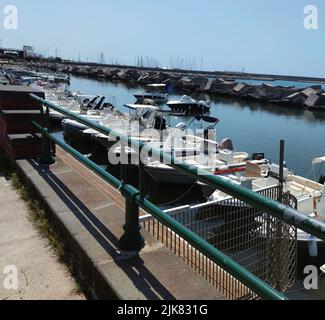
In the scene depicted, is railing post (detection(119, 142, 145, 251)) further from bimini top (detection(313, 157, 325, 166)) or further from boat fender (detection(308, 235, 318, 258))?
bimini top (detection(313, 157, 325, 166))

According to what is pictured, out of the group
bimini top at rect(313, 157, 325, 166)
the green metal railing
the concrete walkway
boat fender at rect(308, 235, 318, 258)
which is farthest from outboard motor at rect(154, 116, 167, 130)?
the green metal railing

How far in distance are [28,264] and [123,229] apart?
2.50 ft

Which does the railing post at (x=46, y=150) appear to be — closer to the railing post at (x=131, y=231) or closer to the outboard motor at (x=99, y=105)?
the railing post at (x=131, y=231)

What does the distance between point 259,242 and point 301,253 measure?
172cm

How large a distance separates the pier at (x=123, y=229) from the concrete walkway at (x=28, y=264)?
16 centimetres

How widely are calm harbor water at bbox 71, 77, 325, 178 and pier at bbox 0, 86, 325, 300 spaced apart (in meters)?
15.5

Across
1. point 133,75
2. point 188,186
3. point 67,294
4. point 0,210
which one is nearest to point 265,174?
point 188,186

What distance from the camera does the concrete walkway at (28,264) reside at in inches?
111

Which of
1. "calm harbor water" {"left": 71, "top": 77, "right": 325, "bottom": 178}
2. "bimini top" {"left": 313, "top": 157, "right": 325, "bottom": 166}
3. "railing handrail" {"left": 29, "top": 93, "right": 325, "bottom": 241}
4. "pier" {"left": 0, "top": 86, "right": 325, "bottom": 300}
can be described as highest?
"railing handrail" {"left": 29, "top": 93, "right": 325, "bottom": 241}

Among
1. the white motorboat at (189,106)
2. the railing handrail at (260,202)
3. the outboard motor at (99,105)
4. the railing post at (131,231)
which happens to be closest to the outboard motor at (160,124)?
the outboard motor at (99,105)

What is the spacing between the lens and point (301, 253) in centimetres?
845

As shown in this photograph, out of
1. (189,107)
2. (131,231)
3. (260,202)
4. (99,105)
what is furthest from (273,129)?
(260,202)

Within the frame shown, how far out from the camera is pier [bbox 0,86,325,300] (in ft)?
6.94
